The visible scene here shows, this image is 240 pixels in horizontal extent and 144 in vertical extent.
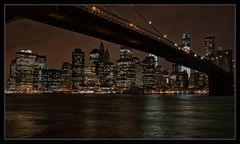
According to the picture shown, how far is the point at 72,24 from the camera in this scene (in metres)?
38.1

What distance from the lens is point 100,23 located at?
41125mm

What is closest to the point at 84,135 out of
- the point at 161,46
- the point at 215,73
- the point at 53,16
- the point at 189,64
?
the point at 53,16

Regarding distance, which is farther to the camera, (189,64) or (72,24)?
(189,64)

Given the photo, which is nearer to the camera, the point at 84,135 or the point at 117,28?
the point at 84,135

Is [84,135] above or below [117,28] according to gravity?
below

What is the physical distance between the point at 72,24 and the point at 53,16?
2.76 m

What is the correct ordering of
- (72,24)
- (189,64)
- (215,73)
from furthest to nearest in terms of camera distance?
1. (215,73)
2. (189,64)
3. (72,24)

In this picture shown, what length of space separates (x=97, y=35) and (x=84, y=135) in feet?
87.3

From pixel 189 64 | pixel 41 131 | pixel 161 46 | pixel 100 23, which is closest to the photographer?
pixel 41 131

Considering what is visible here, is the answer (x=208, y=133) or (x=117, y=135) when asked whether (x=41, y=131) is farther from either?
(x=208, y=133)

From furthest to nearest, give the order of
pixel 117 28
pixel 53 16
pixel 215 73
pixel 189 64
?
pixel 215 73, pixel 189 64, pixel 117 28, pixel 53 16

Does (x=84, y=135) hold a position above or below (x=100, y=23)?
below
